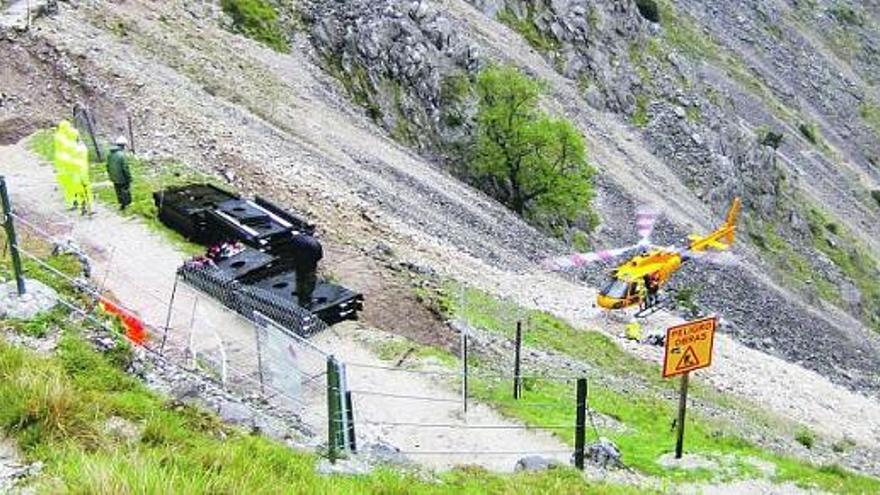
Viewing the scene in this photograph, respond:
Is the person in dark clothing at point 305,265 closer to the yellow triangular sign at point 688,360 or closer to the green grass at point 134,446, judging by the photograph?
the green grass at point 134,446

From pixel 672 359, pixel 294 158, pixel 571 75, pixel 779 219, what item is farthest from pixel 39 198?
pixel 779 219

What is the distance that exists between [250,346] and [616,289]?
1826 cm

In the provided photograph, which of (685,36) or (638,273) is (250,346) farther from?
(685,36)

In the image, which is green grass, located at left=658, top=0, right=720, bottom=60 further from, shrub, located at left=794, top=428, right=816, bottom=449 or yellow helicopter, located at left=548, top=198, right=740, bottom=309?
shrub, located at left=794, top=428, right=816, bottom=449

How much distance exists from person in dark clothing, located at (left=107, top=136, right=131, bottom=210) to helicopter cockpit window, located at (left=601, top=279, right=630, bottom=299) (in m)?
17.0

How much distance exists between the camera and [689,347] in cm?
1784

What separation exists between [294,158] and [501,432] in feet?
63.7

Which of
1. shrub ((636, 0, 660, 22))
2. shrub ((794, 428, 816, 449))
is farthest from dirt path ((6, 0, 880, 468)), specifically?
shrub ((636, 0, 660, 22))

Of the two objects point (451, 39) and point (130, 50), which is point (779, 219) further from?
point (130, 50)

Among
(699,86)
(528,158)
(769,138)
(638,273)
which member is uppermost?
(699,86)

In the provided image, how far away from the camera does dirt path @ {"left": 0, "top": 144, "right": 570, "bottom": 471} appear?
1678 centimetres

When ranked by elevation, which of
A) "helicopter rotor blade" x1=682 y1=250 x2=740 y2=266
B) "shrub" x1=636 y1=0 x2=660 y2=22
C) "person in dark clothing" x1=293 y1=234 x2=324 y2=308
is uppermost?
"shrub" x1=636 y1=0 x2=660 y2=22

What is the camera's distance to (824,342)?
4659 cm

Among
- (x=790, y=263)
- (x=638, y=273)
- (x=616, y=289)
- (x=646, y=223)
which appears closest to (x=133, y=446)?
(x=616, y=289)
